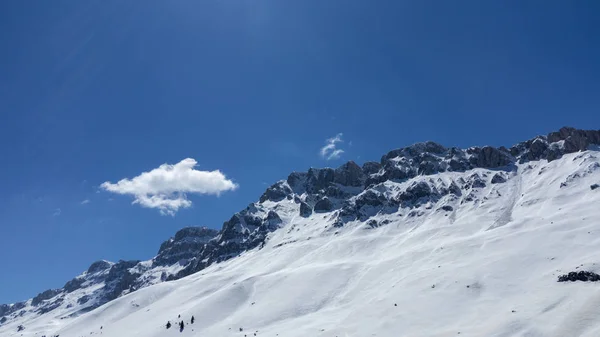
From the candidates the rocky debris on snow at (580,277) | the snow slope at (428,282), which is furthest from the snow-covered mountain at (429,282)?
the rocky debris on snow at (580,277)

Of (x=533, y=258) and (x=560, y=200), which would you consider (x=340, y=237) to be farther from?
(x=533, y=258)

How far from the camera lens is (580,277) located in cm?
7531

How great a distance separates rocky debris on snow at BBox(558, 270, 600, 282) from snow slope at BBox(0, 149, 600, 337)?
1706 mm

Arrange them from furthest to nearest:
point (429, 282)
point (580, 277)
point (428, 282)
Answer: point (428, 282) → point (429, 282) → point (580, 277)

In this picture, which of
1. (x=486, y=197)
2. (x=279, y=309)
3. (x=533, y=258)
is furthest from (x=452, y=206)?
(x=279, y=309)

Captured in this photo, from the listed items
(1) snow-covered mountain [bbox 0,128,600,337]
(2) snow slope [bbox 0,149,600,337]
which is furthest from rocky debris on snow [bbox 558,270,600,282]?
(2) snow slope [bbox 0,149,600,337]

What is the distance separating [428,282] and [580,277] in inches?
1185

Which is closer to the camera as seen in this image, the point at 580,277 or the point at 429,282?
the point at 580,277

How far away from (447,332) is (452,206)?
132117 millimetres

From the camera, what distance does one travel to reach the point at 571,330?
57094 millimetres

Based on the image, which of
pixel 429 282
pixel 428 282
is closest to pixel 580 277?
pixel 429 282

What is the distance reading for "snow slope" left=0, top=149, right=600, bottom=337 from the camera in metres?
72.8

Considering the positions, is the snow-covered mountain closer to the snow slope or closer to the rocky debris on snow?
the snow slope

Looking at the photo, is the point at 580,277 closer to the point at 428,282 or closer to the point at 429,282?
the point at 429,282
